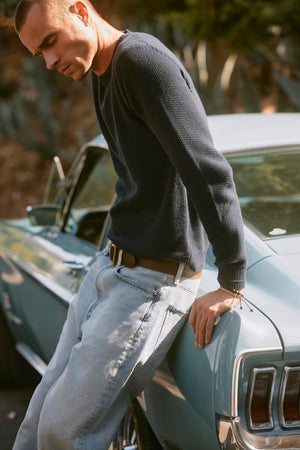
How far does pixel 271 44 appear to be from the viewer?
851cm

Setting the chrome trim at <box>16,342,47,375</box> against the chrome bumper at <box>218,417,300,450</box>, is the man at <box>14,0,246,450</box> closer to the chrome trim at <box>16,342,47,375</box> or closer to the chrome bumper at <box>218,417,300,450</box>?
the chrome bumper at <box>218,417,300,450</box>

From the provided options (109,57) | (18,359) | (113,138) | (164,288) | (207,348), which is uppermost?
(109,57)

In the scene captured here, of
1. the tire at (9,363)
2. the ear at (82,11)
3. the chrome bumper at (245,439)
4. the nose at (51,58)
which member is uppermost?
the ear at (82,11)

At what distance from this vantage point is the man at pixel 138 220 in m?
1.94

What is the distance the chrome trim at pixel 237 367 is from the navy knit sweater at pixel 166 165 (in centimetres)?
21

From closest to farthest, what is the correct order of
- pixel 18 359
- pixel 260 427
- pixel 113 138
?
1. pixel 260 427
2. pixel 113 138
3. pixel 18 359

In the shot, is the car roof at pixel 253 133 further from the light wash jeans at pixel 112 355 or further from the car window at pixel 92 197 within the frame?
the light wash jeans at pixel 112 355

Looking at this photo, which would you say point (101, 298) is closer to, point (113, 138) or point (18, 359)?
point (113, 138)

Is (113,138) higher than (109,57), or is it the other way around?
(109,57)

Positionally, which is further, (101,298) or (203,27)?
(203,27)

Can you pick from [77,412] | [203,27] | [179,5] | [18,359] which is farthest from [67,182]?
[179,5]

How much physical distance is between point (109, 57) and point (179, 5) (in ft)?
26.2

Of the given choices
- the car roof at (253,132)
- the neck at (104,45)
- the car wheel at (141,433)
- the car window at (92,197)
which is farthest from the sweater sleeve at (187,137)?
the car window at (92,197)

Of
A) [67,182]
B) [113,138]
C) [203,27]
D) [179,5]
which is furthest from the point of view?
[179,5]
